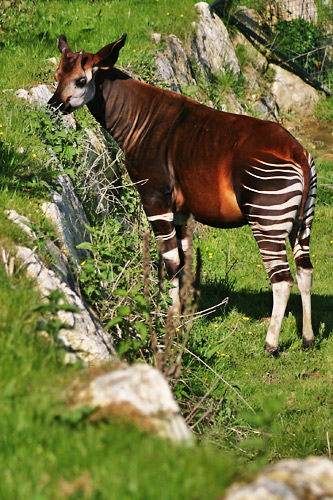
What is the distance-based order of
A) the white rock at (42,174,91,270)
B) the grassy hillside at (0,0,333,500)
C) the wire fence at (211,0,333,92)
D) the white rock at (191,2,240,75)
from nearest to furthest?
the grassy hillside at (0,0,333,500) < the white rock at (42,174,91,270) < the white rock at (191,2,240,75) < the wire fence at (211,0,333,92)

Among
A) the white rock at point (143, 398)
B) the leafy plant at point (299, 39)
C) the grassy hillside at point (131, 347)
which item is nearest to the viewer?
the grassy hillside at point (131, 347)

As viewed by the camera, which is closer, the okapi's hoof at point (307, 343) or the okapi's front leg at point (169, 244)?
the okapi's front leg at point (169, 244)

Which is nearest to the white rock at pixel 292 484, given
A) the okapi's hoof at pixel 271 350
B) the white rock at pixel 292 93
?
the okapi's hoof at pixel 271 350

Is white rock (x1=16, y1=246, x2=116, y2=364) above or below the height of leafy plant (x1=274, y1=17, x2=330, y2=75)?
above

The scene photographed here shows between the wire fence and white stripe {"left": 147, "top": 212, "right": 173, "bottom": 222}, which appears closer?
white stripe {"left": 147, "top": 212, "right": 173, "bottom": 222}

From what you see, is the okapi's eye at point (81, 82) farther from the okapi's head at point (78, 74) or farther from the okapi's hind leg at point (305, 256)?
the okapi's hind leg at point (305, 256)

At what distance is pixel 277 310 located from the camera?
5750 mm

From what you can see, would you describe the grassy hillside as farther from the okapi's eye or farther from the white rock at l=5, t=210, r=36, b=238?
the okapi's eye

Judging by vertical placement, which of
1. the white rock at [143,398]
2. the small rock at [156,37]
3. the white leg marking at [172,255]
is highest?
the white rock at [143,398]

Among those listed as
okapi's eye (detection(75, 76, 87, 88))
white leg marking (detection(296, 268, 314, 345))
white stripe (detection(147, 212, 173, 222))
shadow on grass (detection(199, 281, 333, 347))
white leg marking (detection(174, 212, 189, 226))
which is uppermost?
okapi's eye (detection(75, 76, 87, 88))

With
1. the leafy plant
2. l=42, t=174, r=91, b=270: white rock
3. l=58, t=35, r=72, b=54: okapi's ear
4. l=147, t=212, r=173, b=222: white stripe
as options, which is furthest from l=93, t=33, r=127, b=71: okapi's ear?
the leafy plant

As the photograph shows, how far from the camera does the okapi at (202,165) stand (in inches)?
213

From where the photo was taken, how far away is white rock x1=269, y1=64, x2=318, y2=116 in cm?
1258

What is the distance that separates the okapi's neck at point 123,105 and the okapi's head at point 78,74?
0.16 metres
